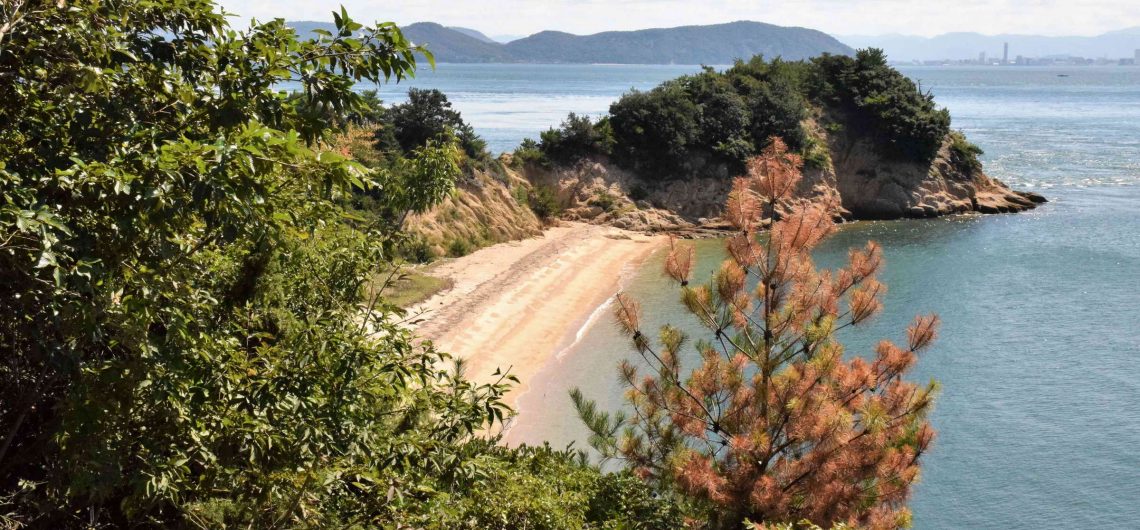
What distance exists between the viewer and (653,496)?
43.7 feet

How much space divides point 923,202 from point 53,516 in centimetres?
5706

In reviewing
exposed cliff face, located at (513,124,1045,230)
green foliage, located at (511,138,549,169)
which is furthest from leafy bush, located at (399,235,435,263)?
exposed cliff face, located at (513,124,1045,230)

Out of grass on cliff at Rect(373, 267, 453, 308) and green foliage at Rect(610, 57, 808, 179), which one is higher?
green foliage at Rect(610, 57, 808, 179)

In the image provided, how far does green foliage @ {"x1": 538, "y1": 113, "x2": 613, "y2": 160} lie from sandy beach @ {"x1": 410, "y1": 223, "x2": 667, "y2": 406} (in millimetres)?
4537

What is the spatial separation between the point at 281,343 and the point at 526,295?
28234mm

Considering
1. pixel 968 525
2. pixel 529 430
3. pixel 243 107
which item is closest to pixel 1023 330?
pixel 968 525

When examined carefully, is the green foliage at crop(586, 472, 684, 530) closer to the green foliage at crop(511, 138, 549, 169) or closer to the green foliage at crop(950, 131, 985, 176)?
the green foliage at crop(511, 138, 549, 169)

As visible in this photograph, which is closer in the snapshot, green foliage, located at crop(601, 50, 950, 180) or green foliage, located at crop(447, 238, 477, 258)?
green foliage, located at crop(447, 238, 477, 258)

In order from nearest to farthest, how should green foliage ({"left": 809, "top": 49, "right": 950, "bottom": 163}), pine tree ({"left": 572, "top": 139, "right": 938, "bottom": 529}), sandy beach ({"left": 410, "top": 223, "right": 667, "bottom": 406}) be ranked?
pine tree ({"left": 572, "top": 139, "right": 938, "bottom": 529})
sandy beach ({"left": 410, "top": 223, "right": 667, "bottom": 406})
green foliage ({"left": 809, "top": 49, "right": 950, "bottom": 163})

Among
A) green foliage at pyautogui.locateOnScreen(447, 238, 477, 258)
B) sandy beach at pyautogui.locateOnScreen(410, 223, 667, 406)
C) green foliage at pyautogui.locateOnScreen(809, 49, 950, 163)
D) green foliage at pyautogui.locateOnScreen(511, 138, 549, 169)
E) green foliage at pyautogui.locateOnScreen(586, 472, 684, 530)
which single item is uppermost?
green foliage at pyautogui.locateOnScreen(809, 49, 950, 163)

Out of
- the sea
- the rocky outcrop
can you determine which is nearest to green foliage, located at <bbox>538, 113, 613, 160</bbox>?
the sea

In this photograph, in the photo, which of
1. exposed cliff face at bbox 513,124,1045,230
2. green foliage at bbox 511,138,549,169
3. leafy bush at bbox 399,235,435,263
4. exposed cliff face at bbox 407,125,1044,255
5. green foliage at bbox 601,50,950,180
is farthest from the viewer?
green foliage at bbox 601,50,950,180

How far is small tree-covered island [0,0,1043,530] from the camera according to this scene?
6.34 meters

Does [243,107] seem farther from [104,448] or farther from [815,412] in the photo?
[815,412]
